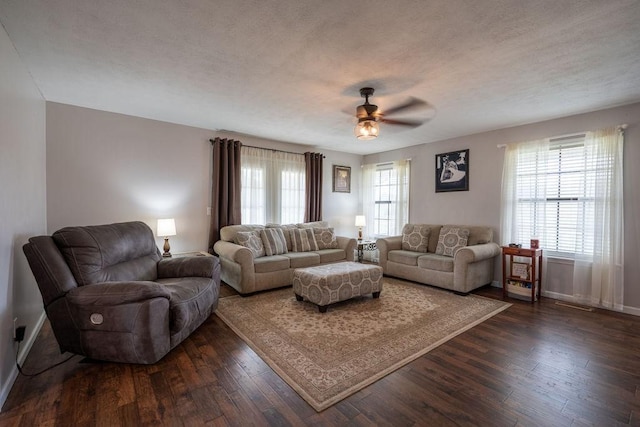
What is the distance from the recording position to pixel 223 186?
4793 mm

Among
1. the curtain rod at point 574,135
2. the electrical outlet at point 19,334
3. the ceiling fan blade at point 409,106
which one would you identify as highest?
the ceiling fan blade at point 409,106

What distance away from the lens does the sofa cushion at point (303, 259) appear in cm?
448

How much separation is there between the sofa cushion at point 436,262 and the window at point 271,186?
97.1 inches

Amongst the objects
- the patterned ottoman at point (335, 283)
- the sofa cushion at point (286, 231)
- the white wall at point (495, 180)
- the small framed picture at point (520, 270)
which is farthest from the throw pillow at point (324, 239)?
the small framed picture at point (520, 270)

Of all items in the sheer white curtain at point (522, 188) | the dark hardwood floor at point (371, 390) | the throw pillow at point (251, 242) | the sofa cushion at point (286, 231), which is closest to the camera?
the dark hardwood floor at point (371, 390)

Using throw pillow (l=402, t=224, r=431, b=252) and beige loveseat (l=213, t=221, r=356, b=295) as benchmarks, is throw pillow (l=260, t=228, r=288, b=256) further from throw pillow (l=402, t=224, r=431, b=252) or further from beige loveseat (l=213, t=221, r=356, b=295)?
throw pillow (l=402, t=224, r=431, b=252)

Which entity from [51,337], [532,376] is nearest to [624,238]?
[532,376]

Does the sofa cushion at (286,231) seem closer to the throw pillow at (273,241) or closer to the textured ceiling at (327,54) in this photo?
the throw pillow at (273,241)

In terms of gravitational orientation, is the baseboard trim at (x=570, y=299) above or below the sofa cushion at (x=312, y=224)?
below

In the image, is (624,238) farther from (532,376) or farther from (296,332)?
(296,332)

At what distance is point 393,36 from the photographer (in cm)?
210

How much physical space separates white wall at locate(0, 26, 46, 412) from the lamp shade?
1.20 metres

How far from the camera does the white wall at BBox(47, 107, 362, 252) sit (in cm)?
364

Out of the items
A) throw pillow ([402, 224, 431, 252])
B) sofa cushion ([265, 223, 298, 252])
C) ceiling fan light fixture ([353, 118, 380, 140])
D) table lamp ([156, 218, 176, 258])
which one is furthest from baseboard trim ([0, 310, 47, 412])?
throw pillow ([402, 224, 431, 252])
